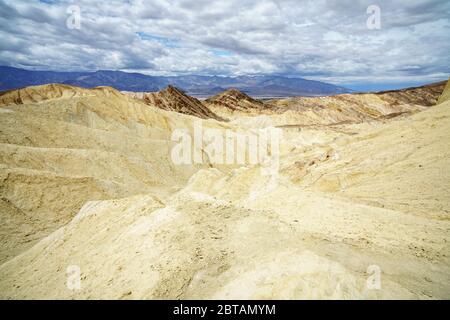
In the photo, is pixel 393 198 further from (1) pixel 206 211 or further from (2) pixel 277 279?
(2) pixel 277 279

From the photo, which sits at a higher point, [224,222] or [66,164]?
[66,164]

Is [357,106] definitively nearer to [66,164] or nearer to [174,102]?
[174,102]

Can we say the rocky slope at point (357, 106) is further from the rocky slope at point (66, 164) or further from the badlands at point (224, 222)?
the badlands at point (224, 222)

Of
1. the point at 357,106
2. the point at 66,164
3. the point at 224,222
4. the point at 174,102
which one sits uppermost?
the point at 174,102

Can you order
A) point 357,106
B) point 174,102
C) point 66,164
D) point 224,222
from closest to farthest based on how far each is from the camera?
point 224,222 < point 66,164 < point 174,102 < point 357,106

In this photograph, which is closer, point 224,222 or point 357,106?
point 224,222

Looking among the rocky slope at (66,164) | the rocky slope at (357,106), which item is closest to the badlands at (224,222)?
the rocky slope at (66,164)

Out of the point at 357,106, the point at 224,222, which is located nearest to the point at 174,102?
the point at 357,106

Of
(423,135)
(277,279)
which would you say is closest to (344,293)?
(277,279)
